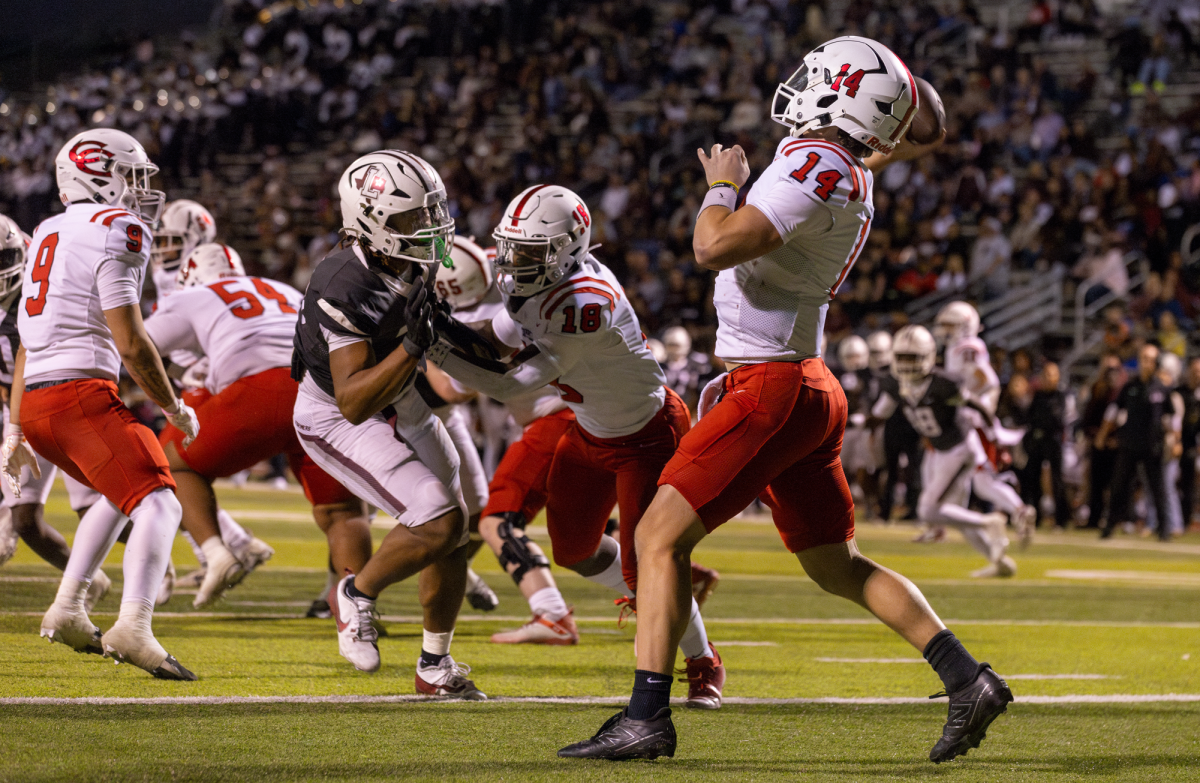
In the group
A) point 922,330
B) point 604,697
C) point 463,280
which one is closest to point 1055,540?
point 922,330

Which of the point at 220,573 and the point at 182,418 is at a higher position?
the point at 182,418

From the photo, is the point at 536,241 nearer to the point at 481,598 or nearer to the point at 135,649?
the point at 135,649

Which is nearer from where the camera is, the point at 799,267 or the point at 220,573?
the point at 799,267

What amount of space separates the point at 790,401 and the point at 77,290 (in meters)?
2.61

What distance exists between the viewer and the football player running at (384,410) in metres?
4.30

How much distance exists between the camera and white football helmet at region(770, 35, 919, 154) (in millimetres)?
3807

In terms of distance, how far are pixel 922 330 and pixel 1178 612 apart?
12.2ft

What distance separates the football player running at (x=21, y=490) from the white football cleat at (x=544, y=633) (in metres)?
1.81

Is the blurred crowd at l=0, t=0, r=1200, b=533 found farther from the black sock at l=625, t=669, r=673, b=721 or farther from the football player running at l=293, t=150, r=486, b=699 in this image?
the black sock at l=625, t=669, r=673, b=721

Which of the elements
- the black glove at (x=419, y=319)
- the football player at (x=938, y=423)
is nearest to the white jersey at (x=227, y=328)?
the black glove at (x=419, y=319)

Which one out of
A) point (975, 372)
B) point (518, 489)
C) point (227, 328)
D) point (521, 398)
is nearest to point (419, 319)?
point (518, 489)

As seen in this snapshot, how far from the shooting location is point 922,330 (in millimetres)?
11289

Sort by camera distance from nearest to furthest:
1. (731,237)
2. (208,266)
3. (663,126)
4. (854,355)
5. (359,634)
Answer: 1. (731,237)
2. (359,634)
3. (208,266)
4. (854,355)
5. (663,126)

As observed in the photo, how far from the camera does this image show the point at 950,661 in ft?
12.5
